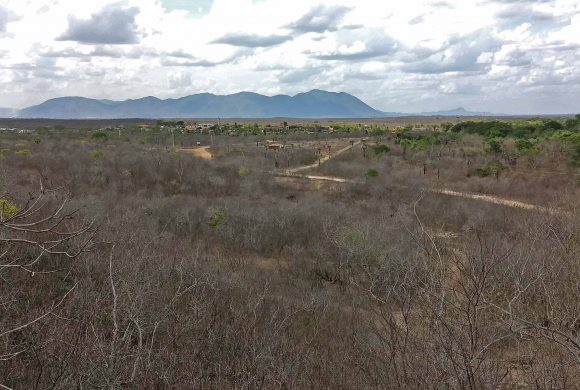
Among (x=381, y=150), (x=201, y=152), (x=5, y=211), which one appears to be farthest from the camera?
(x=201, y=152)

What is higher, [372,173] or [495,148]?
[495,148]

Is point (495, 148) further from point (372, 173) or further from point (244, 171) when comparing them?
point (244, 171)

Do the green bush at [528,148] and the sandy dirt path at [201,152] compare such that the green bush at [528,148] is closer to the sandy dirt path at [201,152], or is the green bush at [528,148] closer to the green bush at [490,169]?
the green bush at [490,169]

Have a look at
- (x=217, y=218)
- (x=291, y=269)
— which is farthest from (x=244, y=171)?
(x=291, y=269)

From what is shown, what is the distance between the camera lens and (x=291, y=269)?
2212 cm

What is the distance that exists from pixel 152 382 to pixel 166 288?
25.0ft

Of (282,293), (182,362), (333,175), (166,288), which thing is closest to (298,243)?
(282,293)

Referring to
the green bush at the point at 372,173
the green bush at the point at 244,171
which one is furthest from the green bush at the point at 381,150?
the green bush at the point at 244,171

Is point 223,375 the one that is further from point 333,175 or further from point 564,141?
point 564,141

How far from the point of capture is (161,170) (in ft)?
148

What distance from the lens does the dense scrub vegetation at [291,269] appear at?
5.14 m

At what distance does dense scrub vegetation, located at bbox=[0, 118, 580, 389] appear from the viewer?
16.9ft

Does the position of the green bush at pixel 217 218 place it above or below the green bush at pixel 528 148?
below

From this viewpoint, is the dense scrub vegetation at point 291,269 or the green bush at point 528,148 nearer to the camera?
the dense scrub vegetation at point 291,269
